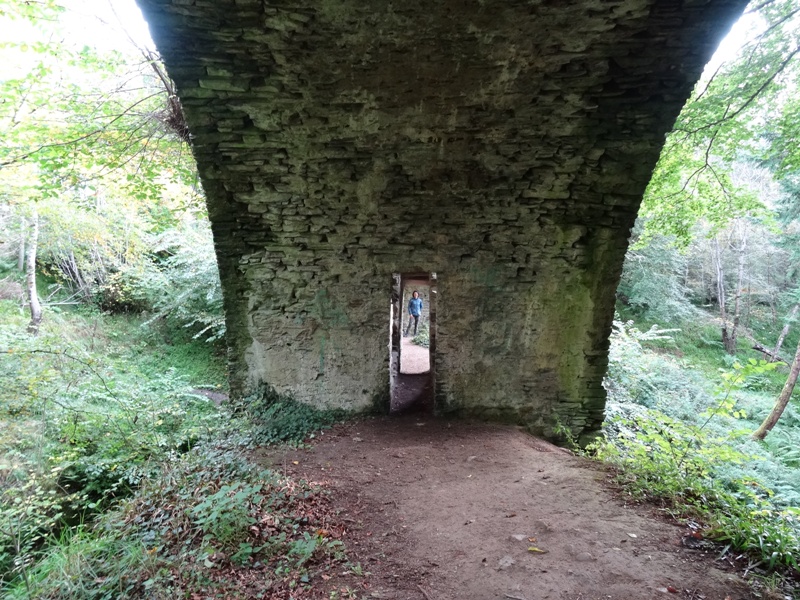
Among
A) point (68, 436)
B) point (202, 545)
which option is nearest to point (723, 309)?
point (202, 545)

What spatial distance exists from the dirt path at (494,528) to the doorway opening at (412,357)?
1.23 metres

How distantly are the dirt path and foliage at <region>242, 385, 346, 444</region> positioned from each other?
503 mm

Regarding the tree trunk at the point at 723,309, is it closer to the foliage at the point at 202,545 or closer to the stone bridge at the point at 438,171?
the stone bridge at the point at 438,171

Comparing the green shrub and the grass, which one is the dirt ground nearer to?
the green shrub

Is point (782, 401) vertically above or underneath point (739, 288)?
underneath

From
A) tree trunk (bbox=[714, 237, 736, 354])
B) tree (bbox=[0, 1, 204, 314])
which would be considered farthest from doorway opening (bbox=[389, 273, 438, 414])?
tree trunk (bbox=[714, 237, 736, 354])

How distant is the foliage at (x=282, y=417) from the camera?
4742 mm

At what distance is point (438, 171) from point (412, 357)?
5714mm

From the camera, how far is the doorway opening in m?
5.49

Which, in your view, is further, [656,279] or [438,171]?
[656,279]

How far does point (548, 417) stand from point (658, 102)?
3840 millimetres

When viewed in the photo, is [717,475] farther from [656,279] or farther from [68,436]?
[656,279]

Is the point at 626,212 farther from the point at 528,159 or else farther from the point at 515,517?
the point at 515,517

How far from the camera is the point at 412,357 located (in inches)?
370
